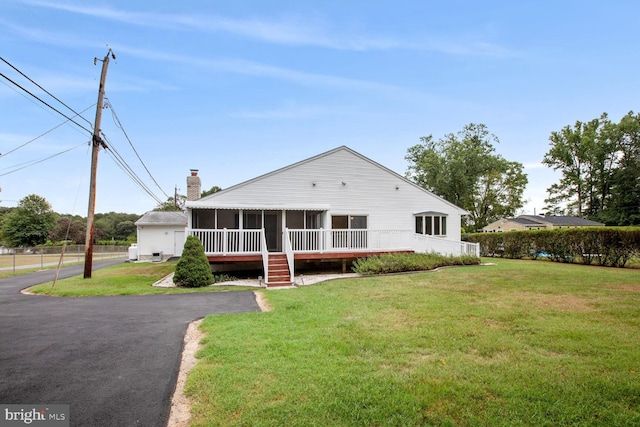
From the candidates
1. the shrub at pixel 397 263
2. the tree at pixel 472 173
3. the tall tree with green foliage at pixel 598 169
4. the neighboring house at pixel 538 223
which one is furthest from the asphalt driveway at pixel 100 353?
the tall tree with green foliage at pixel 598 169

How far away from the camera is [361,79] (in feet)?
57.8

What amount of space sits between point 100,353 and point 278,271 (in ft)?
23.2

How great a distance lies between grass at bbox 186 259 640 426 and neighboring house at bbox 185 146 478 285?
6.07m

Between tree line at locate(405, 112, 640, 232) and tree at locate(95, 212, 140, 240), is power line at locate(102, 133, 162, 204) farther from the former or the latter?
tree at locate(95, 212, 140, 240)

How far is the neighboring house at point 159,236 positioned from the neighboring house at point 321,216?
351 inches

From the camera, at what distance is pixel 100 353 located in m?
4.60

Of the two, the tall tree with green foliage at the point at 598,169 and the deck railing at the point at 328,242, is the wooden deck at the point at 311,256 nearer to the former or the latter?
the deck railing at the point at 328,242

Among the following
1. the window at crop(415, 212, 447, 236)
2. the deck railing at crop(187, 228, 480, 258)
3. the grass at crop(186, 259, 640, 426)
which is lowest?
the grass at crop(186, 259, 640, 426)

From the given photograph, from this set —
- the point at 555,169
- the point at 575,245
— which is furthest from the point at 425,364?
the point at 555,169

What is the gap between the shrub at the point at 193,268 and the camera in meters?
10.8

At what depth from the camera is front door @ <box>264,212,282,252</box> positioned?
50.4ft

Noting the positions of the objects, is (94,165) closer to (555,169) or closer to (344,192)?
(344,192)

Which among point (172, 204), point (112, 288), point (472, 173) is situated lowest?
point (112, 288)

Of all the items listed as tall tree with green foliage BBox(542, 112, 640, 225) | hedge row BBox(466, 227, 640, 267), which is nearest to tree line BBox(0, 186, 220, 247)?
hedge row BBox(466, 227, 640, 267)
